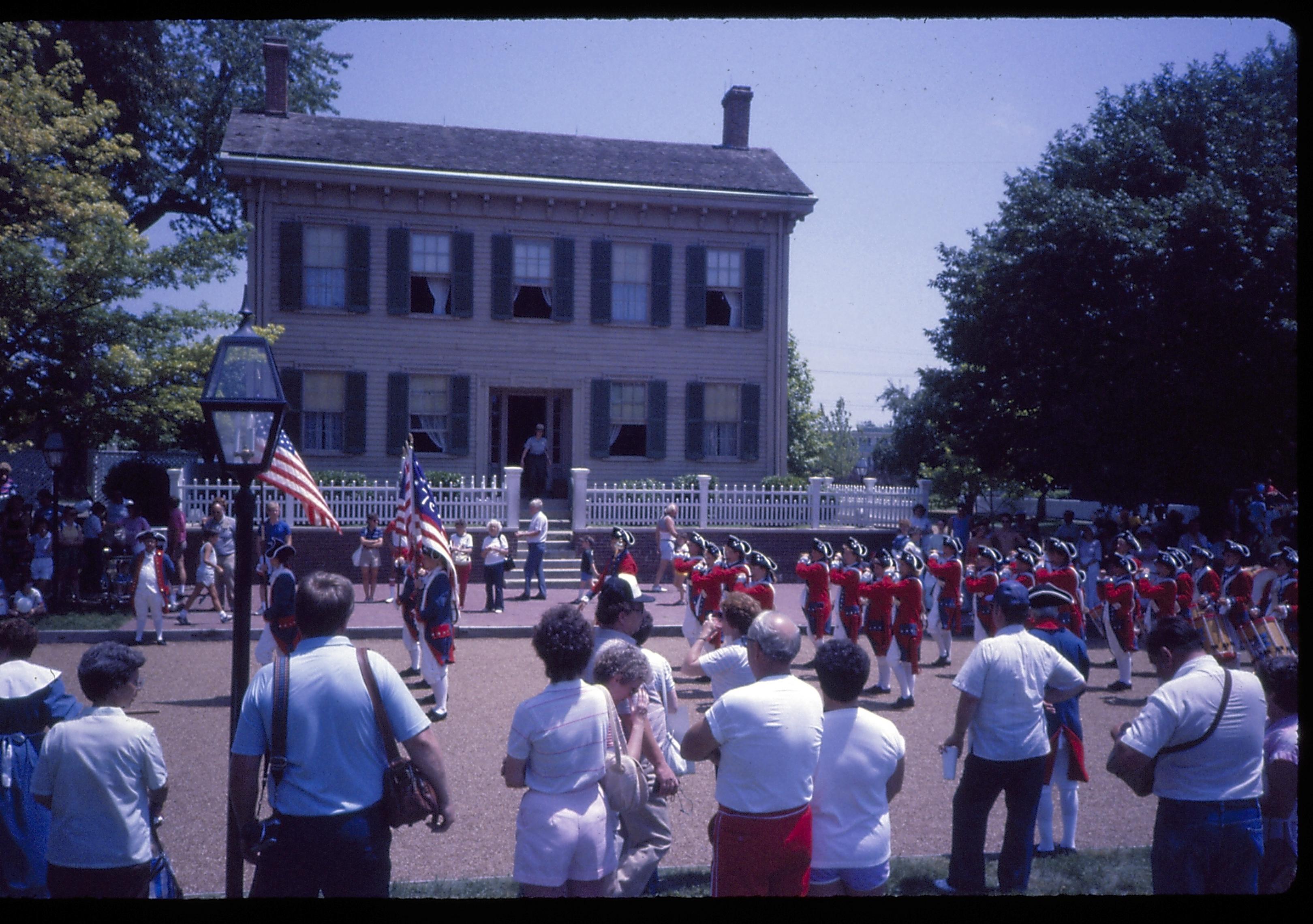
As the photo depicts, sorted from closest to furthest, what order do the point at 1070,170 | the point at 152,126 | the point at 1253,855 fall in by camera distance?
the point at 1253,855
the point at 1070,170
the point at 152,126

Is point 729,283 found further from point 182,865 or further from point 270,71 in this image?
point 182,865

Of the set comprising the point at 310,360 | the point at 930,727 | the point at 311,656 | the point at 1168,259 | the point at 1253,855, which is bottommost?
the point at 930,727

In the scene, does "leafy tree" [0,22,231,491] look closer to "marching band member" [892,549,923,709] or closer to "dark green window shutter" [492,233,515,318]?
"dark green window shutter" [492,233,515,318]

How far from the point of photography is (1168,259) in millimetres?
17938

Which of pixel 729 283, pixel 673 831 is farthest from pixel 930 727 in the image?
pixel 729 283

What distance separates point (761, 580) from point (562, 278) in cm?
1272

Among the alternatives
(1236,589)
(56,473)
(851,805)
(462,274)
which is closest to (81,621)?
(56,473)

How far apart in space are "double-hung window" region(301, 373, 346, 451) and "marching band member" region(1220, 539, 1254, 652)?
1617cm

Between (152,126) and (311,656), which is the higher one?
(152,126)

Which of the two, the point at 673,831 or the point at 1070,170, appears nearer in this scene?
the point at 673,831

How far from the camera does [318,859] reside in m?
3.80

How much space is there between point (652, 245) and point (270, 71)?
9.29 meters

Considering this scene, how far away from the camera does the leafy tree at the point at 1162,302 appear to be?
17547mm

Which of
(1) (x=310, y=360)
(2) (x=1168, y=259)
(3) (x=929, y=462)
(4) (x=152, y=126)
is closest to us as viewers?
(2) (x=1168, y=259)
